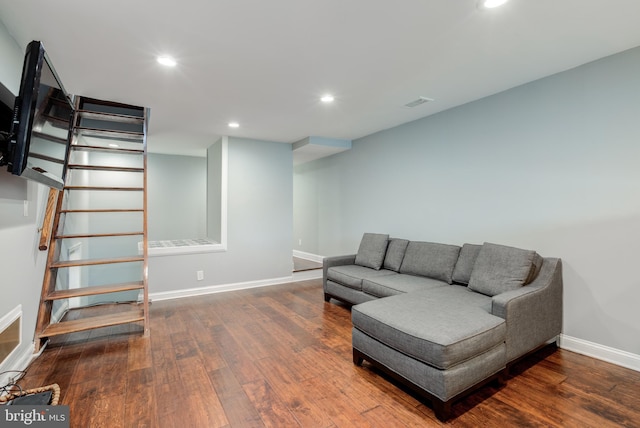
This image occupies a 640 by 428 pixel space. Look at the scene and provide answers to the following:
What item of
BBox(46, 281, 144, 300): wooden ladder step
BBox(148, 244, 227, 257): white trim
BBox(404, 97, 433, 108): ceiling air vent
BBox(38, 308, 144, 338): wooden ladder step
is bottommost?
BBox(38, 308, 144, 338): wooden ladder step

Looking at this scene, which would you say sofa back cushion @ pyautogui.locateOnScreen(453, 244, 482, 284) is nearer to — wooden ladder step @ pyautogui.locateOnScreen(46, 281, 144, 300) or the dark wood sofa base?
the dark wood sofa base

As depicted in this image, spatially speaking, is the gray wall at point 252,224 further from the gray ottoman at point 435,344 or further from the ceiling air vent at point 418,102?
the gray ottoman at point 435,344

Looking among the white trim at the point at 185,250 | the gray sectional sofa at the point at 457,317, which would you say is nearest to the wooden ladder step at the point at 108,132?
the white trim at the point at 185,250

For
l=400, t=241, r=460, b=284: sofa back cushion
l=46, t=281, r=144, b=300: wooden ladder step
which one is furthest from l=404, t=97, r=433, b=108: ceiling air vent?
l=46, t=281, r=144, b=300: wooden ladder step

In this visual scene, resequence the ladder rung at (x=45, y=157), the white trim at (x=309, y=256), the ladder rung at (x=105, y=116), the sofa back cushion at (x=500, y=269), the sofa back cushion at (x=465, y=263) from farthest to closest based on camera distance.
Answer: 1. the white trim at (x=309, y=256)
2. the ladder rung at (x=105, y=116)
3. the sofa back cushion at (x=465, y=263)
4. the sofa back cushion at (x=500, y=269)
5. the ladder rung at (x=45, y=157)

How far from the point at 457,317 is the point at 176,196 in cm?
570

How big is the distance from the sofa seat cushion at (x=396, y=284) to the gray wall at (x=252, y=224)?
6.82 feet

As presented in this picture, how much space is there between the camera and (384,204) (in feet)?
14.4

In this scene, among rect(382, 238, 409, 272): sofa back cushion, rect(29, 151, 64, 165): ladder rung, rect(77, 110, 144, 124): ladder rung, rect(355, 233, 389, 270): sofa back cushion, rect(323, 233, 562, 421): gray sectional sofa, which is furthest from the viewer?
rect(355, 233, 389, 270): sofa back cushion

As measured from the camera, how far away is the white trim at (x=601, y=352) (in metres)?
2.21

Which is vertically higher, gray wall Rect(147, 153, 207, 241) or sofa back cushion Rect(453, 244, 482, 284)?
gray wall Rect(147, 153, 207, 241)

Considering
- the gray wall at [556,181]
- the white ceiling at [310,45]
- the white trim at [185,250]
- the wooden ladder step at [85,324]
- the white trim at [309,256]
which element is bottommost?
the wooden ladder step at [85,324]

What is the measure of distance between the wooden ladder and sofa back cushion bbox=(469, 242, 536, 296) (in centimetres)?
308

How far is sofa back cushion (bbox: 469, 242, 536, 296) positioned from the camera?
2.43 meters
